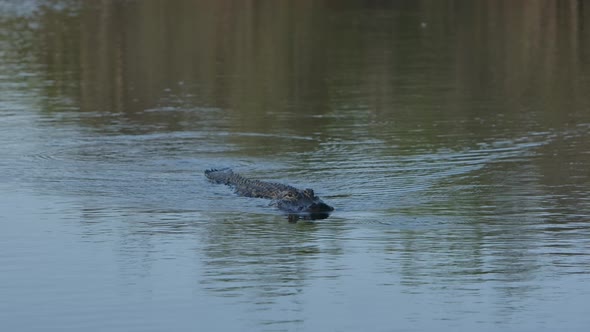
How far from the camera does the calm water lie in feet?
34.4

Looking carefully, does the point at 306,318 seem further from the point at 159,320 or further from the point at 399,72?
the point at 399,72

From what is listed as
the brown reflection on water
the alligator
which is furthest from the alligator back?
the brown reflection on water

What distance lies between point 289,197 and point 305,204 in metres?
0.26

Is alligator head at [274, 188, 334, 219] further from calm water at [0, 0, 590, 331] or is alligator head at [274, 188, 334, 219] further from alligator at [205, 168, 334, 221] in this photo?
calm water at [0, 0, 590, 331]

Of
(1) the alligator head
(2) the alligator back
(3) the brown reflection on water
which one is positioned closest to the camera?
(1) the alligator head

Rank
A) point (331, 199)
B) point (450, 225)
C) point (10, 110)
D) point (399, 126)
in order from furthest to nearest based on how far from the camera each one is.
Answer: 1. point (10, 110)
2. point (399, 126)
3. point (331, 199)
4. point (450, 225)

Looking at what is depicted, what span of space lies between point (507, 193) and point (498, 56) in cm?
1488

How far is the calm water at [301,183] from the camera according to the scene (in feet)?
34.4

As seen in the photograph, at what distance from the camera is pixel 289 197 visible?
46.0ft

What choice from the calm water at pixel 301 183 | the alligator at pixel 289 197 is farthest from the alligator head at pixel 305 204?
the calm water at pixel 301 183

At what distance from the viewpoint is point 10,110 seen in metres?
22.3

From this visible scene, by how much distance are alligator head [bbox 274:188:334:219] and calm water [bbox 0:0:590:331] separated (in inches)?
6.7

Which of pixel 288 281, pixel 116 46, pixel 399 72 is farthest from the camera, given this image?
pixel 116 46

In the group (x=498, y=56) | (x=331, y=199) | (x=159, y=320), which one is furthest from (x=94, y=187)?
(x=498, y=56)
